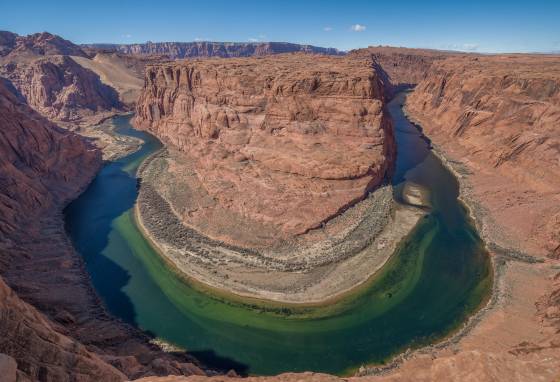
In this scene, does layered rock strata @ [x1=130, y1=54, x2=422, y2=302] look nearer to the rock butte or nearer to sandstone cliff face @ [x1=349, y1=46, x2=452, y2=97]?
the rock butte

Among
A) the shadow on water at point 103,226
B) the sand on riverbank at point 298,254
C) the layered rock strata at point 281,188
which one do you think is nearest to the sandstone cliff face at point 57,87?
the shadow on water at point 103,226

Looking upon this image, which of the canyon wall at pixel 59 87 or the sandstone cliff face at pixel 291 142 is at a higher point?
the canyon wall at pixel 59 87

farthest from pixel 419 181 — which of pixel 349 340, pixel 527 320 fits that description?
pixel 349 340

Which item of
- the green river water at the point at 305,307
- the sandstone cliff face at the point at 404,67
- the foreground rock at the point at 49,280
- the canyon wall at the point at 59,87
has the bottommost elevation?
the green river water at the point at 305,307

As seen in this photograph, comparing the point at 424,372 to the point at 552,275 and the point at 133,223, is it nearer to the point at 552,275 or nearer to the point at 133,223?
the point at 552,275

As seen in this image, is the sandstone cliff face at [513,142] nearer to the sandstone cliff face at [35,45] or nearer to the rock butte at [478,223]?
the rock butte at [478,223]

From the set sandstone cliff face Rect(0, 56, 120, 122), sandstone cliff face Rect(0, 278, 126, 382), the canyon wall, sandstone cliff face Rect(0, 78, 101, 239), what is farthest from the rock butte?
the canyon wall
